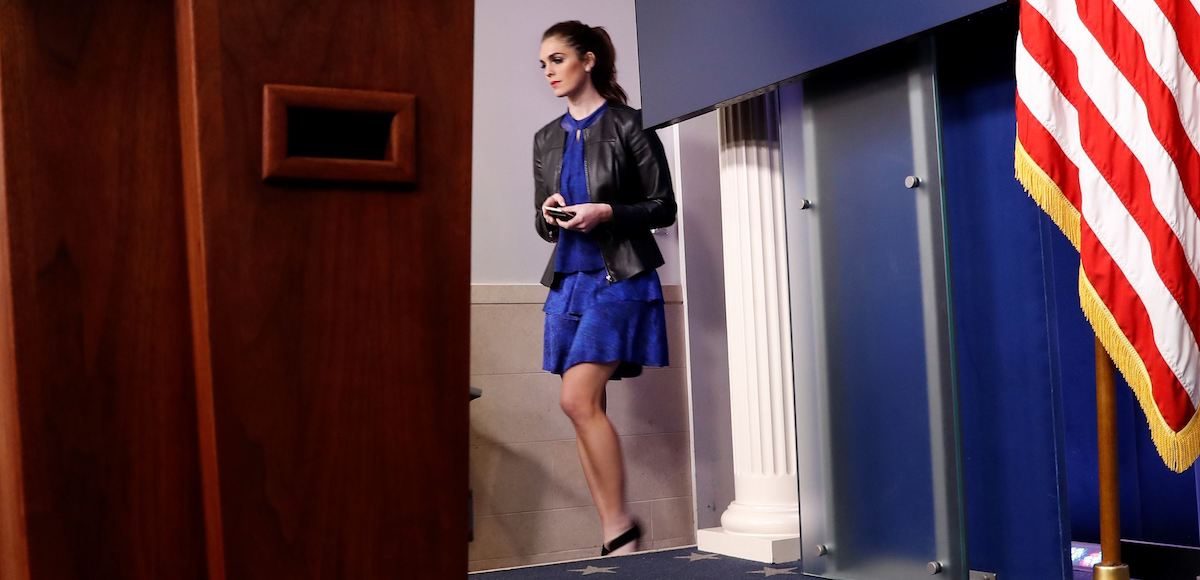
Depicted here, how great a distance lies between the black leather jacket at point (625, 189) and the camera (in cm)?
335

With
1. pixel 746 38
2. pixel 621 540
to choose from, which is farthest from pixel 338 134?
pixel 621 540

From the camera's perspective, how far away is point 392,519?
0.87 meters

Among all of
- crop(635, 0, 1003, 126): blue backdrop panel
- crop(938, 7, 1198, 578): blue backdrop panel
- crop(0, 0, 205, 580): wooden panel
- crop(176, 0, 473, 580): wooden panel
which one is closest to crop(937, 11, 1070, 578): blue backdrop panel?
crop(938, 7, 1198, 578): blue backdrop panel

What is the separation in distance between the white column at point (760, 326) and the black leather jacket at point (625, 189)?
9.1 inches

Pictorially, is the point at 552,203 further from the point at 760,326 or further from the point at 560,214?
the point at 760,326

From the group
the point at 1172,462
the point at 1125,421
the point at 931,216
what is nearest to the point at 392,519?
the point at 1172,462

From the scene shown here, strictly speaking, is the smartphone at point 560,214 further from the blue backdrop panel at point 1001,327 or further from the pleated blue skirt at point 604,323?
the blue backdrop panel at point 1001,327

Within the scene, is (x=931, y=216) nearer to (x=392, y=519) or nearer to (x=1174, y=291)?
(x=1174, y=291)

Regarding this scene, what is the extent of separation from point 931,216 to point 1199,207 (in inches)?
23.9

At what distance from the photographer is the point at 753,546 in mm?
3230

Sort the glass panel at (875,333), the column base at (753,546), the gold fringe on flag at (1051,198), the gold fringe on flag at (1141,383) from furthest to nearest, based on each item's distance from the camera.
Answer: the column base at (753,546) < the glass panel at (875,333) < the gold fringe on flag at (1051,198) < the gold fringe on flag at (1141,383)

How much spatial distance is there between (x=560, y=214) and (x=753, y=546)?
1135 millimetres

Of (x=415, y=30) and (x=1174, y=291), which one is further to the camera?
(x=1174, y=291)

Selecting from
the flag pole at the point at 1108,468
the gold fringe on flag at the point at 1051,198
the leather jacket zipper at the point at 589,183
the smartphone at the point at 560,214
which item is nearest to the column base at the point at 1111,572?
the flag pole at the point at 1108,468
